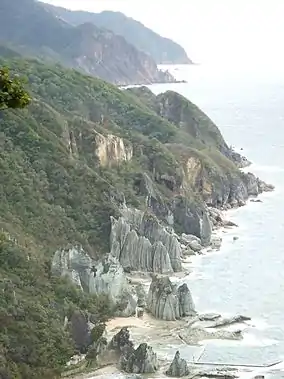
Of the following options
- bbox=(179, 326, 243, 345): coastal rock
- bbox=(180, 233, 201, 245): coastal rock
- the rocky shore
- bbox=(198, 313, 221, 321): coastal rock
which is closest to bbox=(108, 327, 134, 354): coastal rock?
the rocky shore

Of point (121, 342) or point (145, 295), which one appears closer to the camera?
point (121, 342)

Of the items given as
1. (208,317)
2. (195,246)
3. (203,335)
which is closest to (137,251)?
(195,246)

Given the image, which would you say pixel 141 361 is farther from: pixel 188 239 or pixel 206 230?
pixel 206 230

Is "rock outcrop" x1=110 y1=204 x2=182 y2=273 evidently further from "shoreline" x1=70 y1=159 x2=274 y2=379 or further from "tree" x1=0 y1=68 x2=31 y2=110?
"tree" x1=0 y1=68 x2=31 y2=110

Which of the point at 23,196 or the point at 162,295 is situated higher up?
the point at 23,196

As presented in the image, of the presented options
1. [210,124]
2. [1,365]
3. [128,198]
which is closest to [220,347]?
[1,365]

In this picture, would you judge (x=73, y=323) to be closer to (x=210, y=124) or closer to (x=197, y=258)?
(x=197, y=258)

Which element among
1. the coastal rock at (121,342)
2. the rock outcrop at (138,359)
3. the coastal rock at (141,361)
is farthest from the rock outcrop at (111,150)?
the coastal rock at (141,361)
